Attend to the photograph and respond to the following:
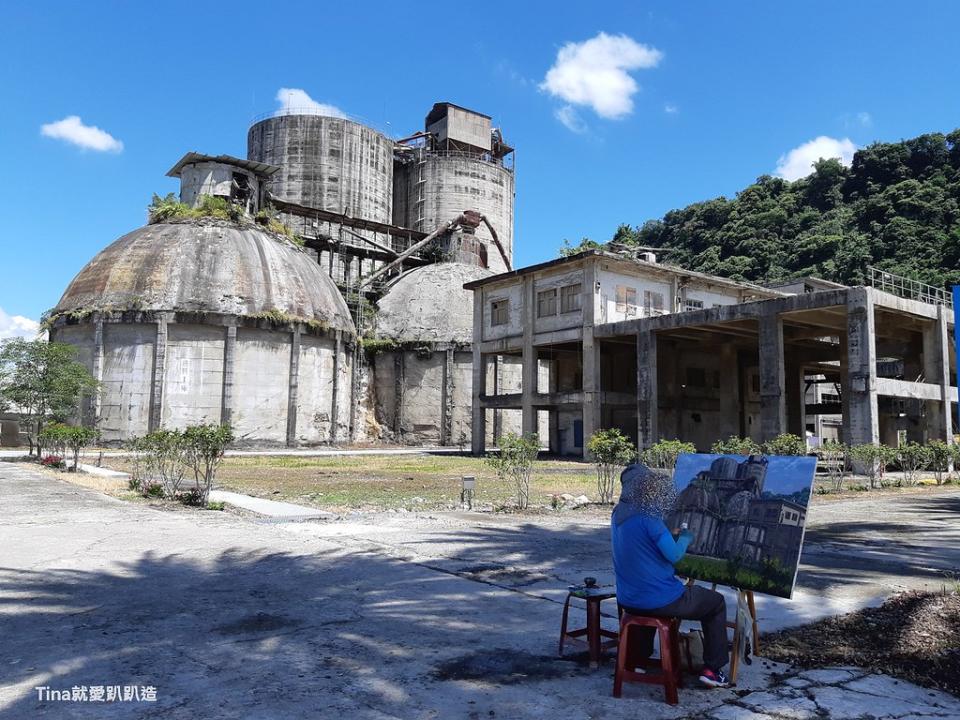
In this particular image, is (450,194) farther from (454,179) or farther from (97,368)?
(97,368)

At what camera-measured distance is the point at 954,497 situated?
23672 millimetres

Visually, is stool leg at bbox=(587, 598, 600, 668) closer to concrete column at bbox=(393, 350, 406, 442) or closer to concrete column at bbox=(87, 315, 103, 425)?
concrete column at bbox=(87, 315, 103, 425)

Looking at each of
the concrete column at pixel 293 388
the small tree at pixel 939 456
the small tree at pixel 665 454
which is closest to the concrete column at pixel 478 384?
the concrete column at pixel 293 388

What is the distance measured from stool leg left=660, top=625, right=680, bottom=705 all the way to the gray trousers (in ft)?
0.54

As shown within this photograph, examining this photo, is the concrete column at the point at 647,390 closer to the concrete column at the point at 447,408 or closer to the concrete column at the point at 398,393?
the concrete column at the point at 447,408

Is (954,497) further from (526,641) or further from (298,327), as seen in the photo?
(298,327)

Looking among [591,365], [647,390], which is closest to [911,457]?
[647,390]

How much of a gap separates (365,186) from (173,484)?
62808mm

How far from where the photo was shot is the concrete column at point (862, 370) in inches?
1243

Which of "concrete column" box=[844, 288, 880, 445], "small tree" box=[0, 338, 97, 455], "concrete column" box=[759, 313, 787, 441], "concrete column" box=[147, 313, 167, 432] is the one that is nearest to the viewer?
"concrete column" box=[844, 288, 880, 445]

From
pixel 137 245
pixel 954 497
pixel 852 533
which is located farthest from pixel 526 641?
pixel 137 245

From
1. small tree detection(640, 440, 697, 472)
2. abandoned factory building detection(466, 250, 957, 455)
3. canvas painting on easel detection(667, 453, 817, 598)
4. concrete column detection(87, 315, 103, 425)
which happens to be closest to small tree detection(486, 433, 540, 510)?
small tree detection(640, 440, 697, 472)

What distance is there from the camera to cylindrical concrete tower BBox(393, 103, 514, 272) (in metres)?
82.1

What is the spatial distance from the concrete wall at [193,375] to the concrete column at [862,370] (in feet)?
119
